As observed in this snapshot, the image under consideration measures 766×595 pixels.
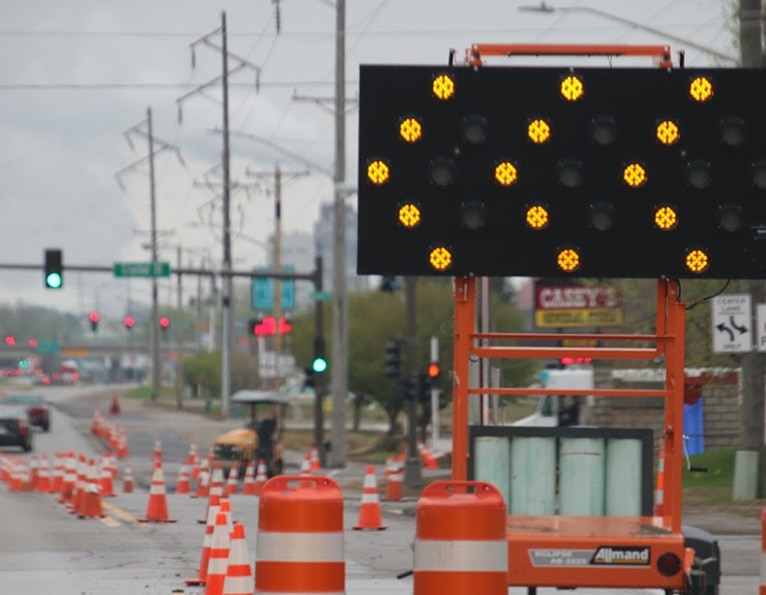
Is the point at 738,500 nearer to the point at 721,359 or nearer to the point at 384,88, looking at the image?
the point at 721,359

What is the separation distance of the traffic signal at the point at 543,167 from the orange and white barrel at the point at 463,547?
2257 mm

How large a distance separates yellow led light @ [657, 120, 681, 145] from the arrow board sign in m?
14.0

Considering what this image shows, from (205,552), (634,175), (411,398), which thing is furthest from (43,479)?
(634,175)

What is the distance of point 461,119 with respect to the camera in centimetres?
1211

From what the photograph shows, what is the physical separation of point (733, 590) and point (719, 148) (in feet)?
18.7

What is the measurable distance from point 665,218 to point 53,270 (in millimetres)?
36324

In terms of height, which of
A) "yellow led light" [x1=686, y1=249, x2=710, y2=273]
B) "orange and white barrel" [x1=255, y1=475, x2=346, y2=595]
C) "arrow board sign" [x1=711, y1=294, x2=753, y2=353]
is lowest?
"orange and white barrel" [x1=255, y1=475, x2=346, y2=595]

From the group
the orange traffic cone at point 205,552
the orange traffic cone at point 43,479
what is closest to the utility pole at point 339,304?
the orange traffic cone at point 43,479

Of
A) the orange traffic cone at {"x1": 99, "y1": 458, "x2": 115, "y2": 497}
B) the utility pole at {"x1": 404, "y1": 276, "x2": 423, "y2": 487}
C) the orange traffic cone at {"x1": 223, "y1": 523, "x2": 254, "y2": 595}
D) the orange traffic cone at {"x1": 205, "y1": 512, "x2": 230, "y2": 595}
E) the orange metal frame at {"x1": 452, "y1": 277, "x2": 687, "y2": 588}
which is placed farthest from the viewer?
the utility pole at {"x1": 404, "y1": 276, "x2": 423, "y2": 487}

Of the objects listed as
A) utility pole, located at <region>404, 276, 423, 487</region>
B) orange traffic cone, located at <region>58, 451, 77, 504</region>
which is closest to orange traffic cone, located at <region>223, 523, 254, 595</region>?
orange traffic cone, located at <region>58, 451, 77, 504</region>

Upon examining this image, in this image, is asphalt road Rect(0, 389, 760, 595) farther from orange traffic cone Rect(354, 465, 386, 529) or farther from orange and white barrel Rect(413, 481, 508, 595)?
orange and white barrel Rect(413, 481, 508, 595)

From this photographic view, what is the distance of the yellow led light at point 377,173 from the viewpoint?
12.1 meters

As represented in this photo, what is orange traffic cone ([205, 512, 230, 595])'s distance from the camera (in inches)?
553

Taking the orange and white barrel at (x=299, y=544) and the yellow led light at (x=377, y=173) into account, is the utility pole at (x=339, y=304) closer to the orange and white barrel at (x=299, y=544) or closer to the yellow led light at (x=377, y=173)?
the yellow led light at (x=377, y=173)
